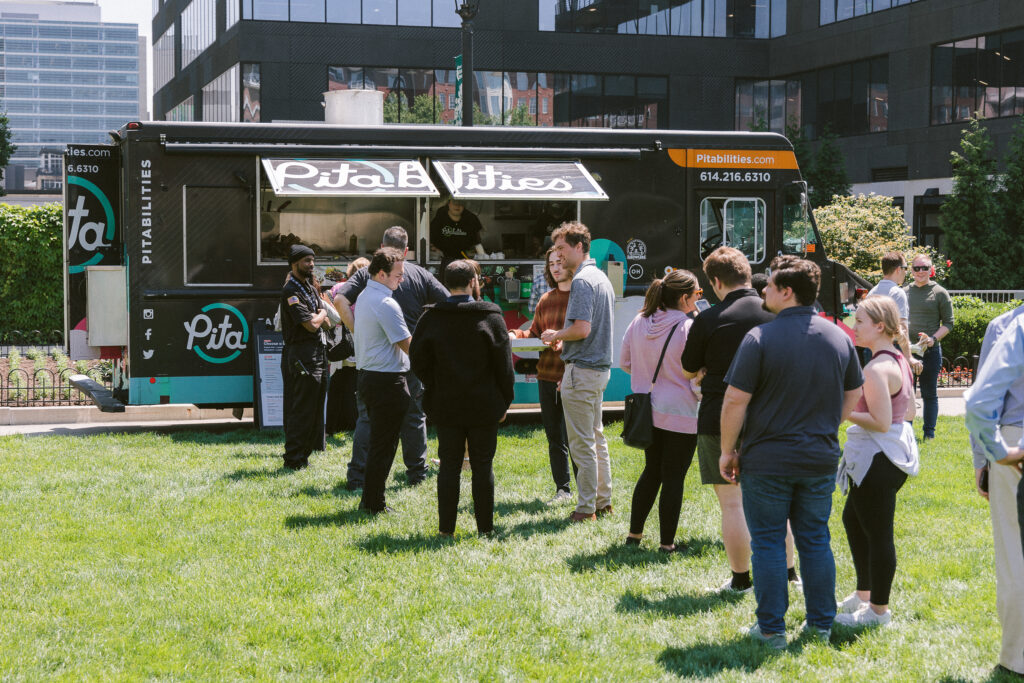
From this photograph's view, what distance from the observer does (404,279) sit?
847 centimetres

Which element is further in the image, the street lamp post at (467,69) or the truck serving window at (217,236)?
the street lamp post at (467,69)

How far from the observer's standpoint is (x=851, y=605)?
5664mm

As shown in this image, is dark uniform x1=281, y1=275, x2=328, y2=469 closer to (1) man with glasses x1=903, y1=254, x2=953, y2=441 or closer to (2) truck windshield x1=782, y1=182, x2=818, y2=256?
(2) truck windshield x1=782, y1=182, x2=818, y2=256

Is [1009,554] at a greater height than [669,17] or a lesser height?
lesser

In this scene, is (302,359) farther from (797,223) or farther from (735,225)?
(797,223)

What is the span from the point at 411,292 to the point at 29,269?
1410 centimetres

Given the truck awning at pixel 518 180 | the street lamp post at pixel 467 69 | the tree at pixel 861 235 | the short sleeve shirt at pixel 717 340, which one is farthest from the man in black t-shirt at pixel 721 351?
the tree at pixel 861 235

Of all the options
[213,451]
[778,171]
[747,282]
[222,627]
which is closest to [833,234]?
[778,171]

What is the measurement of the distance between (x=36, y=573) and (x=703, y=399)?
12.6 ft

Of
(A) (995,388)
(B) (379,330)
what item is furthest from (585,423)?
(A) (995,388)

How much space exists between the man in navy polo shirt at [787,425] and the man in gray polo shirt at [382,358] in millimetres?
3054

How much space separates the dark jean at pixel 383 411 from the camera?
7586mm

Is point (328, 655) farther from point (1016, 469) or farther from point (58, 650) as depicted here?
point (1016, 469)

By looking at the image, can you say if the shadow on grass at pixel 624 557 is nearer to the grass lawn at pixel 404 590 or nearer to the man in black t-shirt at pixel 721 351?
the grass lawn at pixel 404 590
